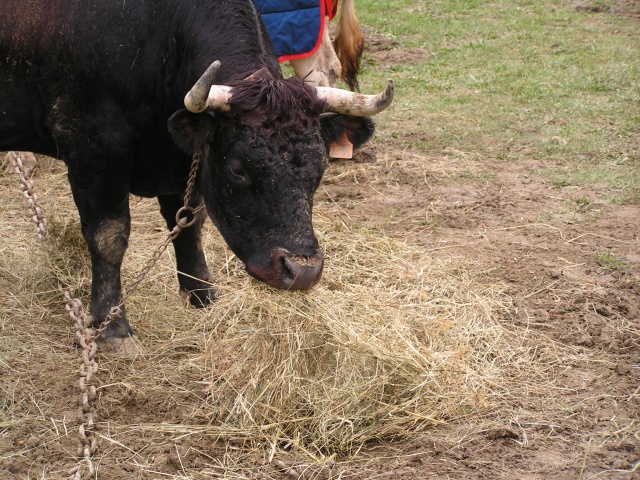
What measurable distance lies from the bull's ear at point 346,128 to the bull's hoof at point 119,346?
160cm

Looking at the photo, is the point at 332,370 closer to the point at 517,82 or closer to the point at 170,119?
the point at 170,119

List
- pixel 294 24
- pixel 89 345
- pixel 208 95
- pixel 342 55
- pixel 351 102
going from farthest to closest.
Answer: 1. pixel 342 55
2. pixel 294 24
3. pixel 89 345
4. pixel 351 102
5. pixel 208 95

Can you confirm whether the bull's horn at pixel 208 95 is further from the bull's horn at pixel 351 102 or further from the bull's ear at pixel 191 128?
the bull's horn at pixel 351 102

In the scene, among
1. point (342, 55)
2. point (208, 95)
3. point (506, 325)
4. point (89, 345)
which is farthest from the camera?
point (342, 55)

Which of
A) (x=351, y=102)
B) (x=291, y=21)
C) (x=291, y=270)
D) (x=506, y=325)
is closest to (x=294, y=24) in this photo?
(x=291, y=21)

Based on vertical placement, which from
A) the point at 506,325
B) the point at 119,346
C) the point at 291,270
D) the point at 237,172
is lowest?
the point at 119,346

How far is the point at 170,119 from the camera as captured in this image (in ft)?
12.8

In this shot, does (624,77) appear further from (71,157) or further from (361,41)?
(71,157)

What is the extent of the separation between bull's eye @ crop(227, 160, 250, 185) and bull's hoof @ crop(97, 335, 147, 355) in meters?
1.31

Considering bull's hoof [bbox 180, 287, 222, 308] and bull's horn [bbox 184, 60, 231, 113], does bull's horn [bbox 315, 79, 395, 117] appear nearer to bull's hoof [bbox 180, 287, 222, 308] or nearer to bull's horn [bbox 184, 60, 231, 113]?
bull's horn [bbox 184, 60, 231, 113]

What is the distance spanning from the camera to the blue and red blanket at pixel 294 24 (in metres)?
6.64

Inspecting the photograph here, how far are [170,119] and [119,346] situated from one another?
1458 millimetres

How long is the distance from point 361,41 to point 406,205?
193 cm

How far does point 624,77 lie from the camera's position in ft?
30.6
